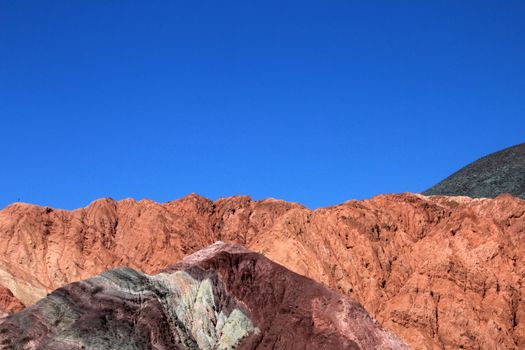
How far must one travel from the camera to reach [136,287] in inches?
1085

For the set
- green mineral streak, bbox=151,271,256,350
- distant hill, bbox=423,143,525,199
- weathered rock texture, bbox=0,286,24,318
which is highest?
distant hill, bbox=423,143,525,199

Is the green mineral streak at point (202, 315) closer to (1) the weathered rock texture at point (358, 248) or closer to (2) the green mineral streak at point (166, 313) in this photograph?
(2) the green mineral streak at point (166, 313)

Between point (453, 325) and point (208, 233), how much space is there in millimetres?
33759

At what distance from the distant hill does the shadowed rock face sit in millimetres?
78311

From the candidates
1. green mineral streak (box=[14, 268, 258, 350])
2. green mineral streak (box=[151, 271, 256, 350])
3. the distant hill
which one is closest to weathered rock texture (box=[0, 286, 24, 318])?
green mineral streak (box=[151, 271, 256, 350])

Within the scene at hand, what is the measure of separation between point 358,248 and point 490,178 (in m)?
47.0

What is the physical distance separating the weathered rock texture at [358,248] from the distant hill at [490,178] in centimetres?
2234

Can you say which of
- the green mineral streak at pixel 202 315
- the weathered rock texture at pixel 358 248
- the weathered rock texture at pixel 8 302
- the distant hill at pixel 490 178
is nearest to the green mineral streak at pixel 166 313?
the green mineral streak at pixel 202 315

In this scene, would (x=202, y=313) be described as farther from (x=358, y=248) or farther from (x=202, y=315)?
(x=358, y=248)

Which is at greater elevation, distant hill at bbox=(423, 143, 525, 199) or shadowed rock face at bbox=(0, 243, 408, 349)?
distant hill at bbox=(423, 143, 525, 199)

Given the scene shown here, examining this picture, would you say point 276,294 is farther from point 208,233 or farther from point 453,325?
point 208,233

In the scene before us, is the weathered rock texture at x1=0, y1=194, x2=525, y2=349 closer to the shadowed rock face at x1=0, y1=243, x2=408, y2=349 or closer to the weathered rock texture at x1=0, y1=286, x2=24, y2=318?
the weathered rock texture at x1=0, y1=286, x2=24, y2=318

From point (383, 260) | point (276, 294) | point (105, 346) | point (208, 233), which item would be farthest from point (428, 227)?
point (105, 346)

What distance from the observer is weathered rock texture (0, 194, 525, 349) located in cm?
6303
